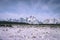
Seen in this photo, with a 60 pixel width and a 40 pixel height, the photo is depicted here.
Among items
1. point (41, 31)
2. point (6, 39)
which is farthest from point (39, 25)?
point (6, 39)

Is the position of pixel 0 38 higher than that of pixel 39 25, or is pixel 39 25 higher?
pixel 39 25

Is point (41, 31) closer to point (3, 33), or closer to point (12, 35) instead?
point (12, 35)

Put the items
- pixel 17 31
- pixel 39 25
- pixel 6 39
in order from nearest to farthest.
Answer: pixel 6 39 → pixel 17 31 → pixel 39 25

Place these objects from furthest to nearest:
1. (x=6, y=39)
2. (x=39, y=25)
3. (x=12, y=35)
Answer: (x=39, y=25), (x=12, y=35), (x=6, y=39)

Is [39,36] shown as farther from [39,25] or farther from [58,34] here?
[39,25]

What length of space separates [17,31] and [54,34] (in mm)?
1620

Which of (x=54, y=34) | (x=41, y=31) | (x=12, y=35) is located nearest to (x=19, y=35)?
(x=12, y=35)

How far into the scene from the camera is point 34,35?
16.0 ft

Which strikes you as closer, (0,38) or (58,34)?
(0,38)

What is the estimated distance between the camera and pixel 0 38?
179 inches

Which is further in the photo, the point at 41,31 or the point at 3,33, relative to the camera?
the point at 41,31

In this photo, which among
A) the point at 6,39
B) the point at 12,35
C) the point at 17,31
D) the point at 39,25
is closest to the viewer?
the point at 6,39

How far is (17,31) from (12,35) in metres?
0.40

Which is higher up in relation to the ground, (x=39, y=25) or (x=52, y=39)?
(x=39, y=25)
